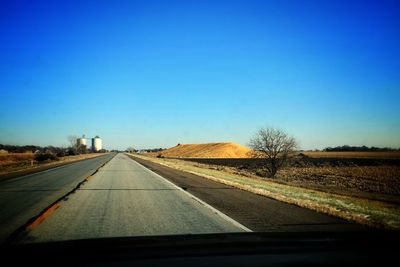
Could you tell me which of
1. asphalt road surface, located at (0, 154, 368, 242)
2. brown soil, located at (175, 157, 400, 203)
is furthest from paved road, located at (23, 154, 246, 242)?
brown soil, located at (175, 157, 400, 203)

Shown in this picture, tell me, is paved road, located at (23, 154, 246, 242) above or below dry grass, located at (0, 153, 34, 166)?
below

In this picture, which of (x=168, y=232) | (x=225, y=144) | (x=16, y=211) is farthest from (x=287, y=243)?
(x=225, y=144)

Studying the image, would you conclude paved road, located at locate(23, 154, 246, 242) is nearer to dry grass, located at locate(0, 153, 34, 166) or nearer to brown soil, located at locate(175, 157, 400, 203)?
brown soil, located at locate(175, 157, 400, 203)

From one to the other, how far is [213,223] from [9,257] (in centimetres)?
512

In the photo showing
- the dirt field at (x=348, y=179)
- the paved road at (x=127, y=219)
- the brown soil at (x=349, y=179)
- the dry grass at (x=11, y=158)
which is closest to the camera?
the paved road at (x=127, y=219)

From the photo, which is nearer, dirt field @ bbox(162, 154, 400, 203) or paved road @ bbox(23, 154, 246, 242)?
paved road @ bbox(23, 154, 246, 242)

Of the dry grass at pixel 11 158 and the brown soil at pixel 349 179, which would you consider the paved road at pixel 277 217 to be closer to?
the brown soil at pixel 349 179

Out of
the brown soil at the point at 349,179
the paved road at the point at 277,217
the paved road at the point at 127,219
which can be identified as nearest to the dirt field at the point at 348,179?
the brown soil at the point at 349,179

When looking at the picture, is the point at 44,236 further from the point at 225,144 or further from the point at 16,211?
the point at 225,144

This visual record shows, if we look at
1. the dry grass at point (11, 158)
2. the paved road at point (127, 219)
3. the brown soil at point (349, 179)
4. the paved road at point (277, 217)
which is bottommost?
the brown soil at point (349, 179)

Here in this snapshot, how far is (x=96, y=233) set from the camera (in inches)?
263

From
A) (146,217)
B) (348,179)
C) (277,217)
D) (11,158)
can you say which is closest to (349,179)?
(348,179)

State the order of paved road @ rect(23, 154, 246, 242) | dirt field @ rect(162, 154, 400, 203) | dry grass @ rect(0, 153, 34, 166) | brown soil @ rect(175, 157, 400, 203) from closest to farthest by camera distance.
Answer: paved road @ rect(23, 154, 246, 242) < brown soil @ rect(175, 157, 400, 203) < dirt field @ rect(162, 154, 400, 203) < dry grass @ rect(0, 153, 34, 166)

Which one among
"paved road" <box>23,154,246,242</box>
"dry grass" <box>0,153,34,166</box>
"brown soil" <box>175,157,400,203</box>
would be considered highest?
"dry grass" <box>0,153,34,166</box>
